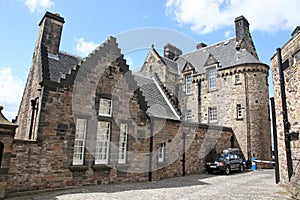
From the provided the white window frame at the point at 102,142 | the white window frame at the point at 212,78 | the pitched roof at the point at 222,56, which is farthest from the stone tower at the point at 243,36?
the white window frame at the point at 102,142

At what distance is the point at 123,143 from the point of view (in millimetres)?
12711

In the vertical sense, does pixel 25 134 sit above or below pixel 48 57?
below

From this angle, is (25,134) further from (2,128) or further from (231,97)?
(231,97)

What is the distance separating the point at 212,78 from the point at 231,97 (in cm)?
317

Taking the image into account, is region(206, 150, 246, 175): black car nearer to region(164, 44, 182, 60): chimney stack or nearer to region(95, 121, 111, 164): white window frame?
region(95, 121, 111, 164): white window frame

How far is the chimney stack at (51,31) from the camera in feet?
41.9

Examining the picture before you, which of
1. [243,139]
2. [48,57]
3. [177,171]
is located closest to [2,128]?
[48,57]

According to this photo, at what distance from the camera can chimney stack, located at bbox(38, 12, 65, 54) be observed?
12766 mm

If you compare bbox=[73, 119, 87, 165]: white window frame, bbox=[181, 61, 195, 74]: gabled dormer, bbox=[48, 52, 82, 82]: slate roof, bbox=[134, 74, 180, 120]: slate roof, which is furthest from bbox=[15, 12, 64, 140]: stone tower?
bbox=[181, 61, 195, 74]: gabled dormer

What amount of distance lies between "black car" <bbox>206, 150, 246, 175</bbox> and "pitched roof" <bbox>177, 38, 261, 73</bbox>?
972 centimetres

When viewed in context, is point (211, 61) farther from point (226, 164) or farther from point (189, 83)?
point (226, 164)

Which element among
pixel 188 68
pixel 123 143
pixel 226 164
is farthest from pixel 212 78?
pixel 123 143

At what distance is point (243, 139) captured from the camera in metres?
21.2

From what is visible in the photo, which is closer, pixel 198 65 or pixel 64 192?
pixel 64 192
